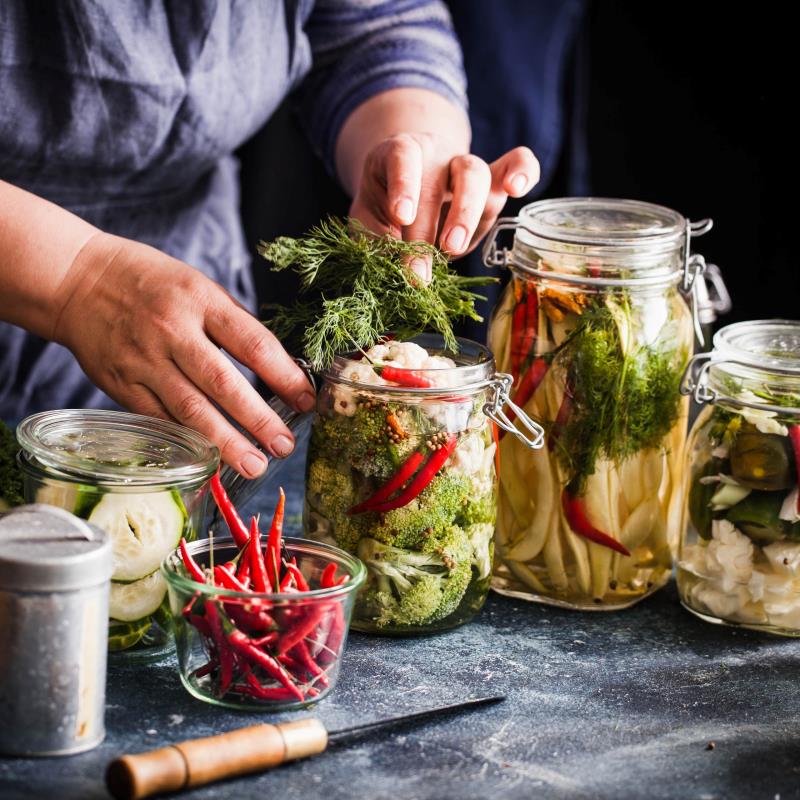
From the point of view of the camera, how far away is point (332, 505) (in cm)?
115

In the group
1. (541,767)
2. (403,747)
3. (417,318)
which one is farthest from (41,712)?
(417,318)

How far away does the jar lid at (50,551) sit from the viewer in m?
0.86

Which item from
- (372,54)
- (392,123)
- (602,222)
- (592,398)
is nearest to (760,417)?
(592,398)

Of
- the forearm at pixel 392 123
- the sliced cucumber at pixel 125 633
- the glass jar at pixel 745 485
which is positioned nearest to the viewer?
the sliced cucumber at pixel 125 633

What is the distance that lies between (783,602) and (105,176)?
→ 1.02 m

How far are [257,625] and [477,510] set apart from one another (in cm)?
27

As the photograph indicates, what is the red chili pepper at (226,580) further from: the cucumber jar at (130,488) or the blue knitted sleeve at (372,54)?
the blue knitted sleeve at (372,54)

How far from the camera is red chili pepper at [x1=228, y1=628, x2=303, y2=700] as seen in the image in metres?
0.97

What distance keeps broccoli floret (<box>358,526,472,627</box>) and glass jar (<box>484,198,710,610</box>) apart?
0.14 meters

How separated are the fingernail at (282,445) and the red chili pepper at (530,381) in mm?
234

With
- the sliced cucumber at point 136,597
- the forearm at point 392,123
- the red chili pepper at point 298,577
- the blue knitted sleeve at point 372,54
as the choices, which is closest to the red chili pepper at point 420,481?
the red chili pepper at point 298,577

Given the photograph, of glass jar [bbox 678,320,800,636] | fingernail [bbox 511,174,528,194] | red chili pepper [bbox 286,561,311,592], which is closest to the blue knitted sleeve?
fingernail [bbox 511,174,528,194]

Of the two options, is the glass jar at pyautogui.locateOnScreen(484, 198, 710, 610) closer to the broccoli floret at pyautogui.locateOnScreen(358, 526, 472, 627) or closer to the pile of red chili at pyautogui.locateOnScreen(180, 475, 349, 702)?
the broccoli floret at pyautogui.locateOnScreen(358, 526, 472, 627)

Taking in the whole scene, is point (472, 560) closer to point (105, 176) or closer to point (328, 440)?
point (328, 440)
